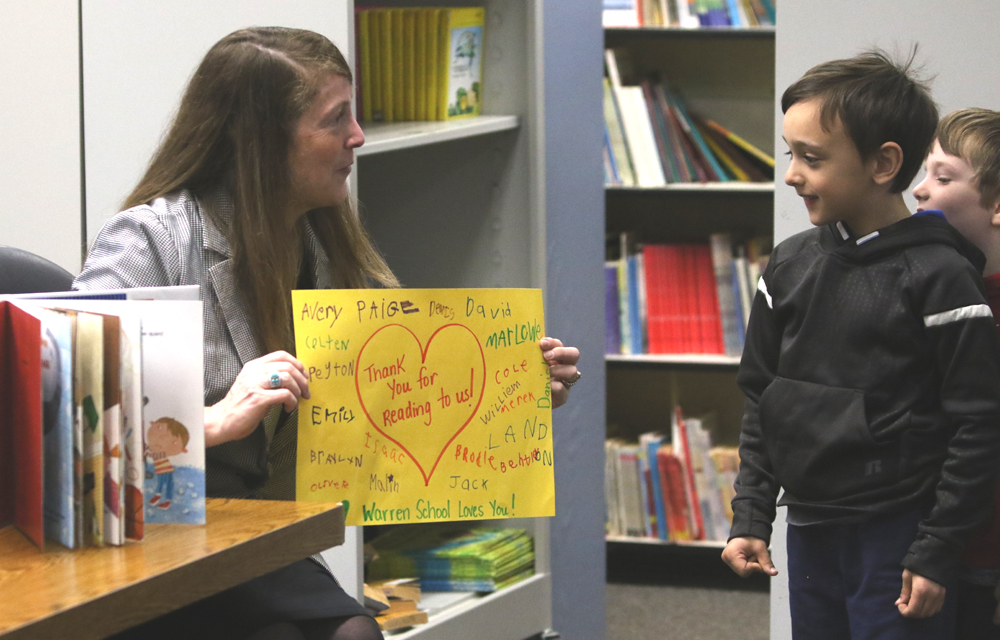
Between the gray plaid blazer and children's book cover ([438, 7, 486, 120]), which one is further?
children's book cover ([438, 7, 486, 120])

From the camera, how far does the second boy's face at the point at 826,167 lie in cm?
136

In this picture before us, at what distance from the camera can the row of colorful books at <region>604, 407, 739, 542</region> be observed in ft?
11.1

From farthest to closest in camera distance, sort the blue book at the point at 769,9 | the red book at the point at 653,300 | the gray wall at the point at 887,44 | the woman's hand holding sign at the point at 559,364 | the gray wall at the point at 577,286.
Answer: the red book at the point at 653,300 → the blue book at the point at 769,9 → the gray wall at the point at 577,286 → the gray wall at the point at 887,44 → the woman's hand holding sign at the point at 559,364

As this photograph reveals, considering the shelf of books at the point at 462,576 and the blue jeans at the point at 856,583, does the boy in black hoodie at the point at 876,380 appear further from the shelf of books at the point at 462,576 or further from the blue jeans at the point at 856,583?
the shelf of books at the point at 462,576

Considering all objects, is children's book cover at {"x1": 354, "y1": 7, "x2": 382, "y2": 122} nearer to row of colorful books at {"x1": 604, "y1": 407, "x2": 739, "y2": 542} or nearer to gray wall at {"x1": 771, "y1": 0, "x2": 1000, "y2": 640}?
gray wall at {"x1": 771, "y1": 0, "x2": 1000, "y2": 640}

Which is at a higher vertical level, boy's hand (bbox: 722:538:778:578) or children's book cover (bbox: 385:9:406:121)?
children's book cover (bbox: 385:9:406:121)

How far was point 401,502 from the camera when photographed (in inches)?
56.7

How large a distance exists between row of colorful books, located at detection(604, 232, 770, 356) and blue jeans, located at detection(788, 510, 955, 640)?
6.54 feet

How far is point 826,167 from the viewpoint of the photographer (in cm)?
136

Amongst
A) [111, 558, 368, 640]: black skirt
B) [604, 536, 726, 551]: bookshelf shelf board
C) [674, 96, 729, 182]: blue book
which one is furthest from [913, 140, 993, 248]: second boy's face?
[604, 536, 726, 551]: bookshelf shelf board

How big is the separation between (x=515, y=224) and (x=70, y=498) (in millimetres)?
1540

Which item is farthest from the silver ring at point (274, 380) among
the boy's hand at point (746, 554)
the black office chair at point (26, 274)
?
the boy's hand at point (746, 554)

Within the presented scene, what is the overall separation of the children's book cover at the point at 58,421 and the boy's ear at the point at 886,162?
96cm

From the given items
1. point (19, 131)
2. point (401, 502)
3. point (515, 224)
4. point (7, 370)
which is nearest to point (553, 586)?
point (515, 224)
